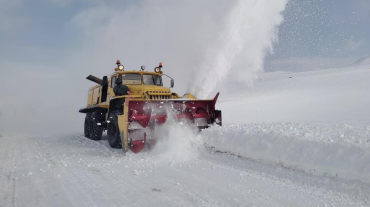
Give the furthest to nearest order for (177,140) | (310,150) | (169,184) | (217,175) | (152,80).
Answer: (152,80), (177,140), (217,175), (310,150), (169,184)

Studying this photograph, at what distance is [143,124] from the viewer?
22.2 feet

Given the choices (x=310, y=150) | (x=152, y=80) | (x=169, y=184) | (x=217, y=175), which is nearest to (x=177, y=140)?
(x=217, y=175)

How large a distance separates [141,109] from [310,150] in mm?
4240

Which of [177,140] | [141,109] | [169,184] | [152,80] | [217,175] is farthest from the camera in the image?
[152,80]

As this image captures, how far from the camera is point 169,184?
384cm

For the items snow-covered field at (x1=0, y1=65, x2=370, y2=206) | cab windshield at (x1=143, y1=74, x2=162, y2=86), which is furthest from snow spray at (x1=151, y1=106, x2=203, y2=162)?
cab windshield at (x1=143, y1=74, x2=162, y2=86)

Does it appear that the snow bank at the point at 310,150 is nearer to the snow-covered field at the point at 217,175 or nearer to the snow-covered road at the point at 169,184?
the snow-covered field at the point at 217,175

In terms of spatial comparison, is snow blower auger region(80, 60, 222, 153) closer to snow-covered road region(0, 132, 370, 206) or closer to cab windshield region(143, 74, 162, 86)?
cab windshield region(143, 74, 162, 86)

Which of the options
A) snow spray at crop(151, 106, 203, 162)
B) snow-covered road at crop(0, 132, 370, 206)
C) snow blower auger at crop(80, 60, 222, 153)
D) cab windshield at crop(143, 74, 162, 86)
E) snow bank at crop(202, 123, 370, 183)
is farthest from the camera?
cab windshield at crop(143, 74, 162, 86)

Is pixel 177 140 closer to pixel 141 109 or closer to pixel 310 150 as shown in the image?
pixel 141 109

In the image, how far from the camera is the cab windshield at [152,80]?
8.92m

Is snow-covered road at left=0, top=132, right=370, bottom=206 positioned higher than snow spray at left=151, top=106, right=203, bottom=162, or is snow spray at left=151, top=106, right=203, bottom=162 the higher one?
snow spray at left=151, top=106, right=203, bottom=162

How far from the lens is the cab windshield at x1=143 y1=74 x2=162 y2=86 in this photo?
892cm

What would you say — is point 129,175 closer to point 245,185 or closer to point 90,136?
point 245,185
